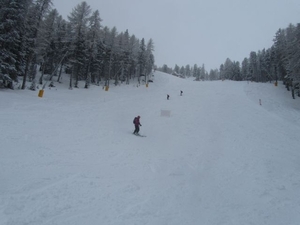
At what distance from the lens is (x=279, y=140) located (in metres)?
14.5

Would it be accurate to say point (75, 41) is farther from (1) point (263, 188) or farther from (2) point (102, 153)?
(1) point (263, 188)

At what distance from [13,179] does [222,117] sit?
63.6ft

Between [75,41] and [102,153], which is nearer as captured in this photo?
[102,153]

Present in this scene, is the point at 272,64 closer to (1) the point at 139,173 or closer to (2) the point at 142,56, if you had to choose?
(2) the point at 142,56

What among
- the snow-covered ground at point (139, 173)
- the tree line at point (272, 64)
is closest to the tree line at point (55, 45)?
the snow-covered ground at point (139, 173)

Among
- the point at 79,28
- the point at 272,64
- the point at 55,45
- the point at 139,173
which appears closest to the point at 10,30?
the point at 79,28

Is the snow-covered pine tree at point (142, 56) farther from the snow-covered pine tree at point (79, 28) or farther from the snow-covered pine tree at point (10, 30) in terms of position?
the snow-covered pine tree at point (10, 30)

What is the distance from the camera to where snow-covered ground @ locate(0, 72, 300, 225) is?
18.0 feet

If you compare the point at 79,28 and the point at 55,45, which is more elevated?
the point at 79,28

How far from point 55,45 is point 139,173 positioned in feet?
125

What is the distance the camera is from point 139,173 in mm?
8359

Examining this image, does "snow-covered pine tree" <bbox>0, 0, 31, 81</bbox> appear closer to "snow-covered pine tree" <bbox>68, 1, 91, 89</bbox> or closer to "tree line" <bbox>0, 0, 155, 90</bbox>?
"tree line" <bbox>0, 0, 155, 90</bbox>

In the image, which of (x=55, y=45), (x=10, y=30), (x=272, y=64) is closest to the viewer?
(x=10, y=30)

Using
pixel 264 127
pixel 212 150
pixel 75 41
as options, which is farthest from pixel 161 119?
pixel 75 41
